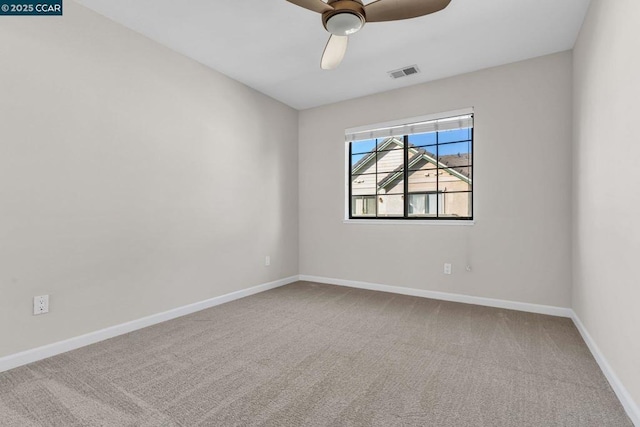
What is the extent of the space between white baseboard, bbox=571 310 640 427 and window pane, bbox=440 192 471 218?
5.09 feet

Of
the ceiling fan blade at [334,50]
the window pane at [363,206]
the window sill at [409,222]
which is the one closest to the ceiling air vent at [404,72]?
the ceiling fan blade at [334,50]

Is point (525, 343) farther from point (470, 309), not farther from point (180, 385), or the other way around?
point (180, 385)

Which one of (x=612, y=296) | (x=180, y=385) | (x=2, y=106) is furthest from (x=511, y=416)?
(x=2, y=106)

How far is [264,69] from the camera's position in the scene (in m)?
3.37

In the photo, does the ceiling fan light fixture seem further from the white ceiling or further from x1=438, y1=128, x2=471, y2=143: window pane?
x1=438, y1=128, x2=471, y2=143: window pane

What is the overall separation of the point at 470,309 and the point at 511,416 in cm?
180

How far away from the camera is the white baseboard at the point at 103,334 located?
201 cm

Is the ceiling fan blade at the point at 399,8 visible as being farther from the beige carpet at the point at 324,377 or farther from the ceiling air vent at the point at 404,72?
the beige carpet at the point at 324,377

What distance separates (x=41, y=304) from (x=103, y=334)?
1.63 ft

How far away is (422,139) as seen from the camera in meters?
3.87

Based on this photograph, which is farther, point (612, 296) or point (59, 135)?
point (59, 135)

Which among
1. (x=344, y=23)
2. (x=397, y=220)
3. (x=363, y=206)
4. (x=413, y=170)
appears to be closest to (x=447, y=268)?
(x=397, y=220)

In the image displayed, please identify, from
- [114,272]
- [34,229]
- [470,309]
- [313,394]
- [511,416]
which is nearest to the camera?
[511,416]

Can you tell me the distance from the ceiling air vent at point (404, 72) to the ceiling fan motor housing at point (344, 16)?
157 centimetres
